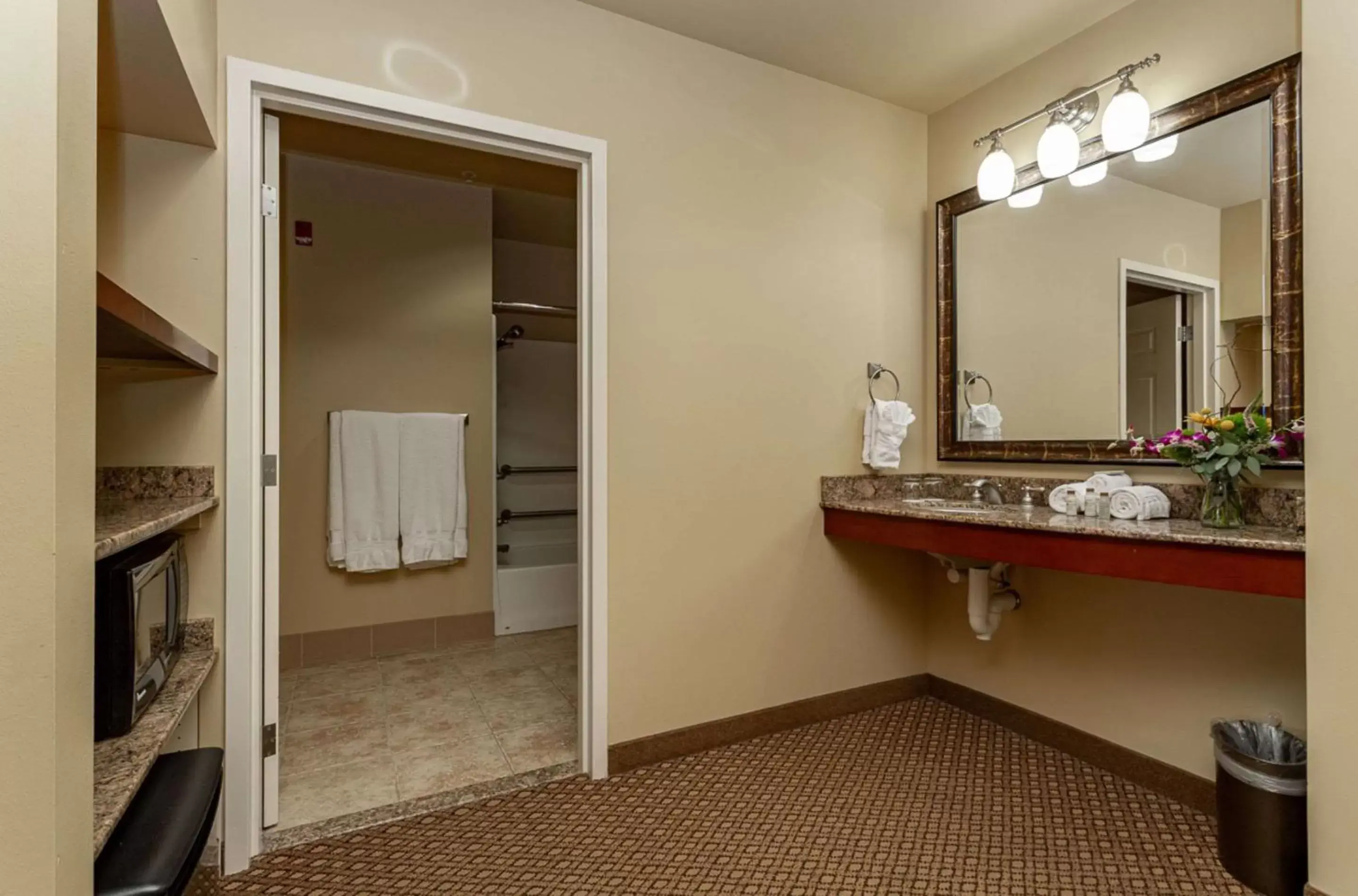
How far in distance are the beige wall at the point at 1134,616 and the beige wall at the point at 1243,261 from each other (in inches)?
13.2

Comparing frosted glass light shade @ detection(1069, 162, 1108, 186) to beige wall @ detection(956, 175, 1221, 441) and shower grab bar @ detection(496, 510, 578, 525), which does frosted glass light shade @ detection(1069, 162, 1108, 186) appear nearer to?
beige wall @ detection(956, 175, 1221, 441)

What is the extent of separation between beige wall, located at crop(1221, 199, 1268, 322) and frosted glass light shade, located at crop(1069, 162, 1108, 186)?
41cm

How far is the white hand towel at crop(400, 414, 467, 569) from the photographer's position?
133 inches

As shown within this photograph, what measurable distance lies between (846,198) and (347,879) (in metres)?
2.73

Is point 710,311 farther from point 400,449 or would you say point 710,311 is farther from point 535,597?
point 535,597

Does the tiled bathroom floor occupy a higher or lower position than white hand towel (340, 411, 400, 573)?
lower

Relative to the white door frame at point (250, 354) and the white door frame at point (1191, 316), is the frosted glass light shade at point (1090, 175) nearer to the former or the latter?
the white door frame at point (1191, 316)

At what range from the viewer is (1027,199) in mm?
2467

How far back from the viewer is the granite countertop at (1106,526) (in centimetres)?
156

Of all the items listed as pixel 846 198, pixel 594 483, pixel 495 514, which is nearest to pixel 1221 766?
pixel 594 483

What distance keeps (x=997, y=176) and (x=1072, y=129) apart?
0.84 feet

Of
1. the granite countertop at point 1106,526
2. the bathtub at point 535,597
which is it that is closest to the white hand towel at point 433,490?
the bathtub at point 535,597

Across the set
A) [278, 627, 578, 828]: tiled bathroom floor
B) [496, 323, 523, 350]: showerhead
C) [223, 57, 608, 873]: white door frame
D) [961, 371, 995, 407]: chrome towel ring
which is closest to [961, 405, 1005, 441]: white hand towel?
[961, 371, 995, 407]: chrome towel ring

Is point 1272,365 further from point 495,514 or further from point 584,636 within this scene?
point 495,514
